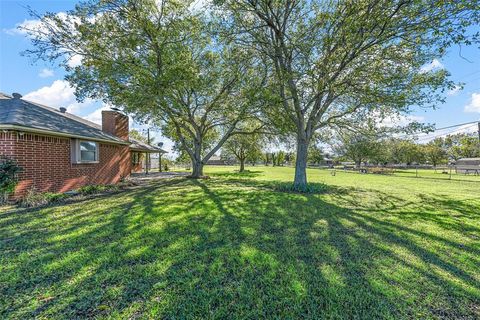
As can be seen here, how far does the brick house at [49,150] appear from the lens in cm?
744

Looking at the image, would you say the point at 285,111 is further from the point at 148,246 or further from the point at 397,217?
the point at 148,246

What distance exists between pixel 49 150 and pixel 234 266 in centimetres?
967

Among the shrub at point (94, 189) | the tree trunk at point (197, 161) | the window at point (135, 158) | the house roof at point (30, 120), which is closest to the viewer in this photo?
the house roof at point (30, 120)

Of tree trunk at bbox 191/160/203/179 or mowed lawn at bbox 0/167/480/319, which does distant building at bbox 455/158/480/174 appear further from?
mowed lawn at bbox 0/167/480/319

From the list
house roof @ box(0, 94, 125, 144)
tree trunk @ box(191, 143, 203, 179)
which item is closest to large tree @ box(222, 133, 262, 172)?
tree trunk @ box(191, 143, 203, 179)

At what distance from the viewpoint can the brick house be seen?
7438 mm

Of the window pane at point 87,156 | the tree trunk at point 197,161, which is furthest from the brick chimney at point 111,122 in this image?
the tree trunk at point 197,161

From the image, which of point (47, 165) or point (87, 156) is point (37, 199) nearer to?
point (47, 165)

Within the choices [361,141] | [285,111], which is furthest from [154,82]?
[361,141]

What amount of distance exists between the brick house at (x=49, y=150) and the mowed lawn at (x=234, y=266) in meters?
2.69

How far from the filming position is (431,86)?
8.71 meters

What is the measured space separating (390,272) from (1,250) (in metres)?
6.38

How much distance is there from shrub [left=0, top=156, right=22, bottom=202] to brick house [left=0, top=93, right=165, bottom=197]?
288 millimetres

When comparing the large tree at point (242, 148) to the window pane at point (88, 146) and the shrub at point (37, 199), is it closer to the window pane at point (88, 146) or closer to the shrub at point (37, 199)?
the window pane at point (88, 146)
